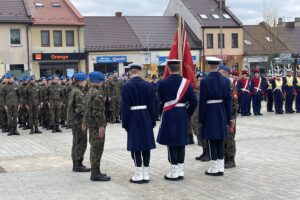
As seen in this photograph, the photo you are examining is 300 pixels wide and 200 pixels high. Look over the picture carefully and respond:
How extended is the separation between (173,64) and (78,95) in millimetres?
2322

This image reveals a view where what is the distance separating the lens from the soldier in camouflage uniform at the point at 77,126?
9.81 meters

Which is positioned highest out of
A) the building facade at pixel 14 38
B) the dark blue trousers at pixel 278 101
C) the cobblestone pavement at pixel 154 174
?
the building facade at pixel 14 38

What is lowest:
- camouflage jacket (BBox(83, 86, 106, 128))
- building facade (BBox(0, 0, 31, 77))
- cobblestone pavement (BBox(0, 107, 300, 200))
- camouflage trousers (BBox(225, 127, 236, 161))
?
cobblestone pavement (BBox(0, 107, 300, 200))

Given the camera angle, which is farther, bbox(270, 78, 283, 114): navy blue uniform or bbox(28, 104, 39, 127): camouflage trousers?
bbox(270, 78, 283, 114): navy blue uniform

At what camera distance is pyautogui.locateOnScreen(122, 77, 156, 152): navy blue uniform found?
843 centimetres

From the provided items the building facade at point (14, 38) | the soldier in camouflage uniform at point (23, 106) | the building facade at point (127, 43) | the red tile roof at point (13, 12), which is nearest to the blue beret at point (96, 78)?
the soldier in camouflage uniform at point (23, 106)

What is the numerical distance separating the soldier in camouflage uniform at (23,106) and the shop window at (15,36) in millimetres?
23076

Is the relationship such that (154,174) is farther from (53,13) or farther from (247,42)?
(247,42)

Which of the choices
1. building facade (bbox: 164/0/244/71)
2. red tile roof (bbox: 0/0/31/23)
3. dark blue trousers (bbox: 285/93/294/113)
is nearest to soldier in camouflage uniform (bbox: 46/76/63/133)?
dark blue trousers (bbox: 285/93/294/113)

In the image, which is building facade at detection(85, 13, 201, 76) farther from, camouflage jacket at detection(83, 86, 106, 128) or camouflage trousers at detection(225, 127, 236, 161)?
camouflage jacket at detection(83, 86, 106, 128)

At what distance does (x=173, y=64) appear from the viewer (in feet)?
28.5

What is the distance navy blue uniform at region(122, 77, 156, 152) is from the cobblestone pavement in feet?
2.38

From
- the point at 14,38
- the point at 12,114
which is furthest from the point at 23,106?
the point at 14,38

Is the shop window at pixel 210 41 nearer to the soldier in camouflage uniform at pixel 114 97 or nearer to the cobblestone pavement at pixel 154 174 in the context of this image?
the soldier in camouflage uniform at pixel 114 97
